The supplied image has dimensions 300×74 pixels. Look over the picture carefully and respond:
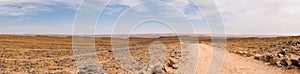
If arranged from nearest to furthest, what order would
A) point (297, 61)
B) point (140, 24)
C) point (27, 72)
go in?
point (140, 24)
point (297, 61)
point (27, 72)

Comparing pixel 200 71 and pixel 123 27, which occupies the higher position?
pixel 123 27

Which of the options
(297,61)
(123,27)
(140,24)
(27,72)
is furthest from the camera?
(27,72)

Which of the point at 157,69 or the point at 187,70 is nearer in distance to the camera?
the point at 157,69

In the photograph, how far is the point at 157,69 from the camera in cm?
1609

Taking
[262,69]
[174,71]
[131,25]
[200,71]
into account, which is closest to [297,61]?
[262,69]

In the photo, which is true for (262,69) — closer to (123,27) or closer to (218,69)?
(218,69)

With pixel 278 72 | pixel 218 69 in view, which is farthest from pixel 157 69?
pixel 278 72

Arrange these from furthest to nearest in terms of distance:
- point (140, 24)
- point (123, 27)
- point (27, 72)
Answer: point (27, 72), point (140, 24), point (123, 27)

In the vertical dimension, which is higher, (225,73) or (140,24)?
(140,24)

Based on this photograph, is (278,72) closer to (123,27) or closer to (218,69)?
(218,69)

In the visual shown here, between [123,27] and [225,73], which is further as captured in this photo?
[225,73]

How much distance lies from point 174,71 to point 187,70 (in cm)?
100

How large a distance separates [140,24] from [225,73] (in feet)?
17.6

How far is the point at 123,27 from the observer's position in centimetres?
1550
